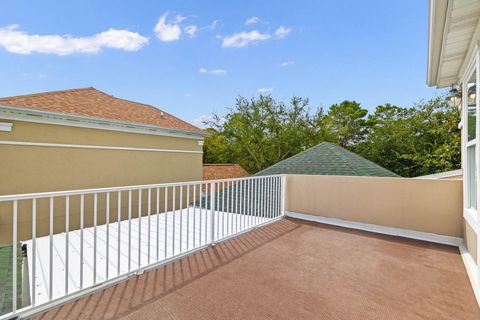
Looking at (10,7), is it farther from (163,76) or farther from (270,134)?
(270,134)

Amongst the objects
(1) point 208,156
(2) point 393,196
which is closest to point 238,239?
(2) point 393,196

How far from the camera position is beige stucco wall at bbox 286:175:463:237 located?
3988 millimetres

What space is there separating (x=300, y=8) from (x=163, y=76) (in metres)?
7.41

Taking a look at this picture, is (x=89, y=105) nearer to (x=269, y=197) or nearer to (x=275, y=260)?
(x=269, y=197)

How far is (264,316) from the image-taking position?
6.87 feet

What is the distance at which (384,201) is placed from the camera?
4562mm

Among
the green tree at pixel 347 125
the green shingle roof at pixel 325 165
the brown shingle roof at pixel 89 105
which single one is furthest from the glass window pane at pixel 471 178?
the green tree at pixel 347 125

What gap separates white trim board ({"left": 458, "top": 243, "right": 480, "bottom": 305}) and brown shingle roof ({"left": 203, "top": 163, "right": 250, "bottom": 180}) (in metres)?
10.7

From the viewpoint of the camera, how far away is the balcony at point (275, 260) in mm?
2178

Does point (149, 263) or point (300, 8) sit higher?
point (300, 8)

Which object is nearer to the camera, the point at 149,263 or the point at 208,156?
the point at 149,263

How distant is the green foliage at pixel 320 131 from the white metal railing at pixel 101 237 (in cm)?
1182

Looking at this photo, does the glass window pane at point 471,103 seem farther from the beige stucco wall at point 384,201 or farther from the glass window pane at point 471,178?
the beige stucco wall at point 384,201

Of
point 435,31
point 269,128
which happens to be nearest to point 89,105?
point 435,31
